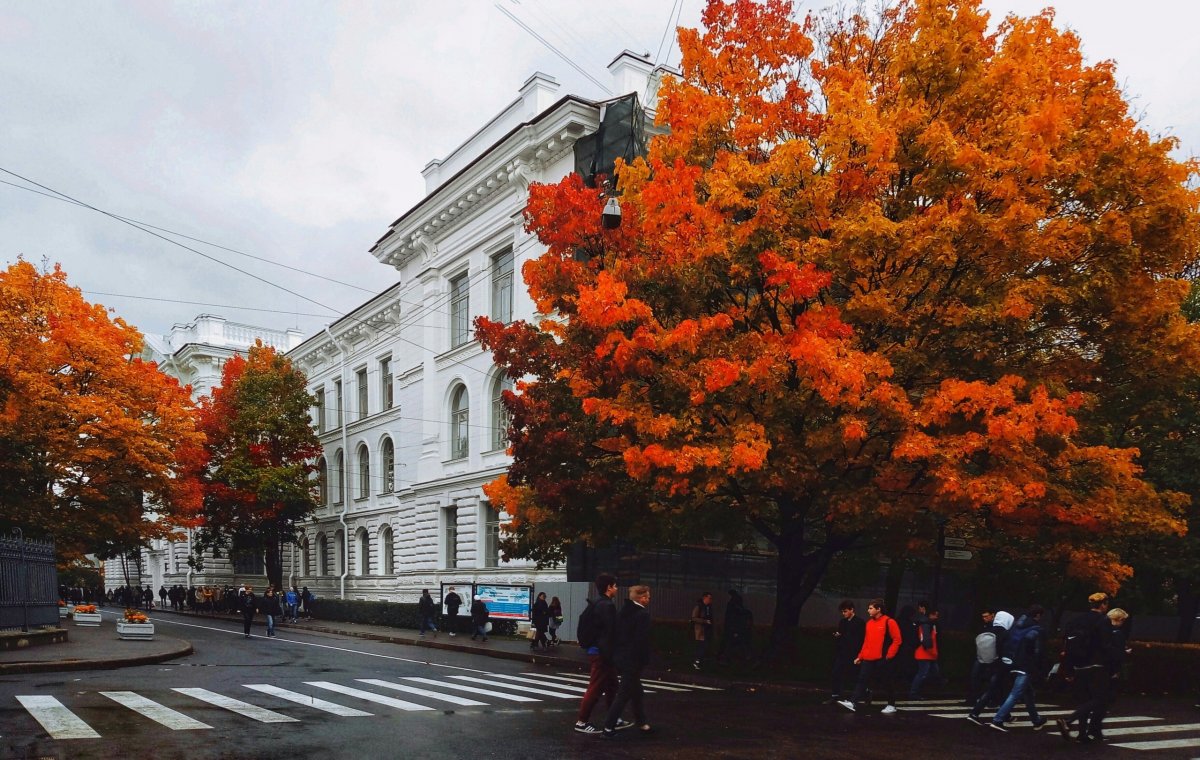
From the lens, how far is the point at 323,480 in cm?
5162

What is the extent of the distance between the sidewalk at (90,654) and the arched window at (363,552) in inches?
851

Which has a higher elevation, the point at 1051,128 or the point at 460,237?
the point at 460,237

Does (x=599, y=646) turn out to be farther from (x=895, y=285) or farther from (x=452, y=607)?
(x=452, y=607)

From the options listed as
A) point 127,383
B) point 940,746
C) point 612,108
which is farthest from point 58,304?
point 940,746

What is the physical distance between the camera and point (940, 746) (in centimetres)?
1082

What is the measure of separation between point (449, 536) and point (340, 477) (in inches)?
611

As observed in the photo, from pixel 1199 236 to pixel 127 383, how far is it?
111 feet

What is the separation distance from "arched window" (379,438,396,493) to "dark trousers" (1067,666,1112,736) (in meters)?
35.8

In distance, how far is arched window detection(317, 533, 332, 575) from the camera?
50750 millimetres

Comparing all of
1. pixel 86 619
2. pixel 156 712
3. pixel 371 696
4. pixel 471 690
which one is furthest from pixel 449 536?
pixel 156 712

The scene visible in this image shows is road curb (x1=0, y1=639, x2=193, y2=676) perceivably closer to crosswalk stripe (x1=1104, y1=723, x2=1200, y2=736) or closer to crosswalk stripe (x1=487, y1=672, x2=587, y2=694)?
crosswalk stripe (x1=487, y1=672, x2=587, y2=694)

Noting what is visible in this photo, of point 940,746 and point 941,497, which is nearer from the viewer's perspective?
point 940,746

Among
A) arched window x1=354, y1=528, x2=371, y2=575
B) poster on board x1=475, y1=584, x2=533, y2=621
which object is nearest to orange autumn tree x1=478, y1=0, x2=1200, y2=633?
poster on board x1=475, y1=584, x2=533, y2=621

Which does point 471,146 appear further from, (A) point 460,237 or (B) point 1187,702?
(B) point 1187,702
